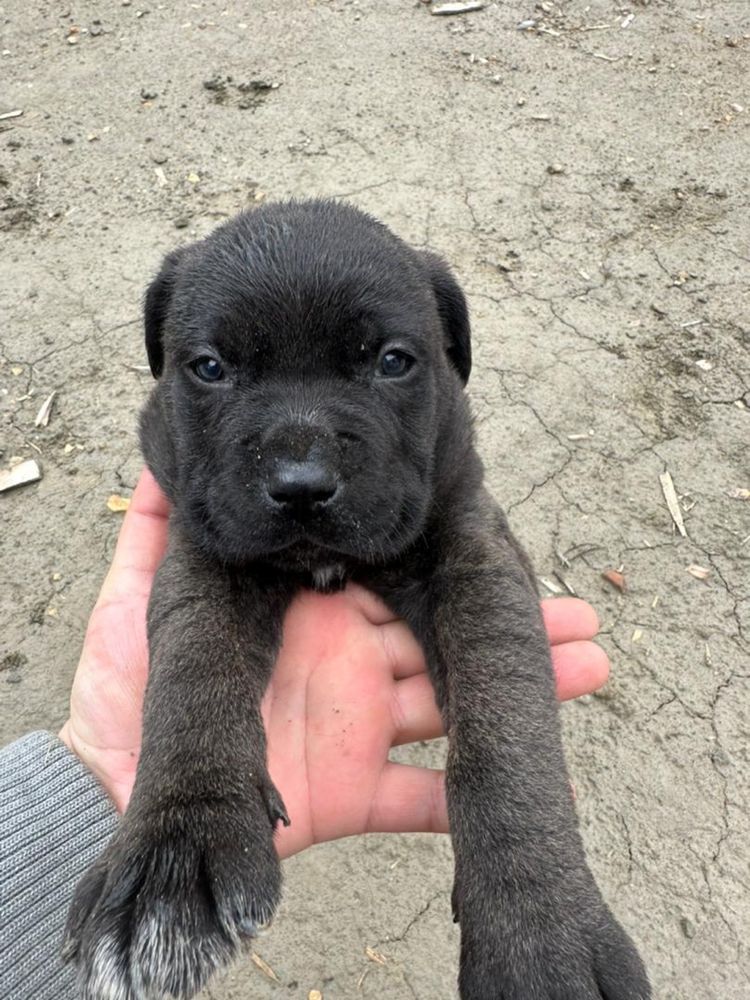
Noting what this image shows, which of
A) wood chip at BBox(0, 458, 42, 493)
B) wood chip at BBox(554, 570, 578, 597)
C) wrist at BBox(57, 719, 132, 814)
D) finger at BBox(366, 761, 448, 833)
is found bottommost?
wood chip at BBox(554, 570, 578, 597)

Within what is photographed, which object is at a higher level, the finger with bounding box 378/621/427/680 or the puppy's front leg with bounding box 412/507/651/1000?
the puppy's front leg with bounding box 412/507/651/1000

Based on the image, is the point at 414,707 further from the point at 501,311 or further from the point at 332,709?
the point at 501,311

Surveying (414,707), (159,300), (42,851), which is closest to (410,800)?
(414,707)

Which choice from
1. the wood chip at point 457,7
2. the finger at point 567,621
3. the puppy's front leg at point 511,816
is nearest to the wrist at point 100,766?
the puppy's front leg at point 511,816

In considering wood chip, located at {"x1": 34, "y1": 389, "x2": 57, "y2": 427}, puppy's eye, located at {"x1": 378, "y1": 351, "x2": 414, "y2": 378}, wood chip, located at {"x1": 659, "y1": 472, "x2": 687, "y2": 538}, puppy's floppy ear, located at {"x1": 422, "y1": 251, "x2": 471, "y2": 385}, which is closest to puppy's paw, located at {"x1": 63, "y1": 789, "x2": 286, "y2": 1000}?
puppy's eye, located at {"x1": 378, "y1": 351, "x2": 414, "y2": 378}

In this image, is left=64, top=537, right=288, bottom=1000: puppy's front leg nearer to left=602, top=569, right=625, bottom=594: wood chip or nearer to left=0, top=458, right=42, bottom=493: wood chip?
left=602, top=569, right=625, bottom=594: wood chip

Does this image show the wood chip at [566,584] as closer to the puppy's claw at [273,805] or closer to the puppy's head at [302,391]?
the puppy's head at [302,391]

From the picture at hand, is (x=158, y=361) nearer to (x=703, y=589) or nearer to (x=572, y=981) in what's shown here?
(x=572, y=981)
